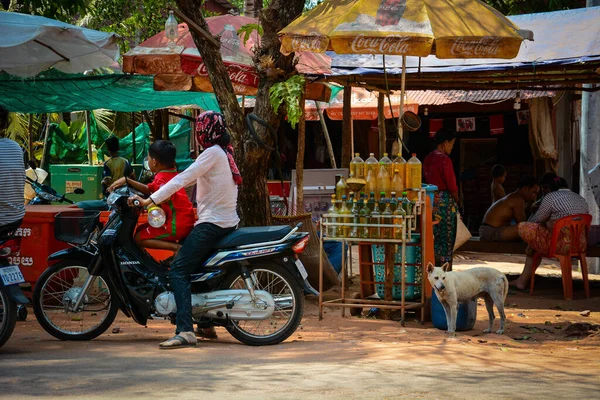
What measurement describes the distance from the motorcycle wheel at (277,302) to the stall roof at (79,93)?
585 cm

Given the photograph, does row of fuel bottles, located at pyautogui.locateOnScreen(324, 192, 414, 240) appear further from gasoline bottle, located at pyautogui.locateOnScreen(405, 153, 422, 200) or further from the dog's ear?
the dog's ear

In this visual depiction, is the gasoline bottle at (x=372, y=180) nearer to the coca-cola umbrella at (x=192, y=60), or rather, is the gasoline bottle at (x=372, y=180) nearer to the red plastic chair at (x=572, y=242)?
the coca-cola umbrella at (x=192, y=60)

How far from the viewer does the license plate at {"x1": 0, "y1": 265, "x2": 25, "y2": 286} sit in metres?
6.55

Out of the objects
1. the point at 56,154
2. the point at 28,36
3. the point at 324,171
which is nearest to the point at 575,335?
the point at 324,171

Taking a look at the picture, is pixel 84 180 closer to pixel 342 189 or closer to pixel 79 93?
pixel 79 93

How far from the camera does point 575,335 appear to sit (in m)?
8.41

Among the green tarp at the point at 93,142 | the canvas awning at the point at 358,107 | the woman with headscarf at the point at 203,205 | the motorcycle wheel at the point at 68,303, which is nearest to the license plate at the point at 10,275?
the motorcycle wheel at the point at 68,303

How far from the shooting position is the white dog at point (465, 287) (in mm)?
7984

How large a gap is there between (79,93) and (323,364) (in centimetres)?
777

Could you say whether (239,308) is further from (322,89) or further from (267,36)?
(322,89)

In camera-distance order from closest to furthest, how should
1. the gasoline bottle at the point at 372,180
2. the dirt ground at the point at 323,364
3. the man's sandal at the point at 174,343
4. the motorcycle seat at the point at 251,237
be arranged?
the dirt ground at the point at 323,364 < the man's sandal at the point at 174,343 < the motorcycle seat at the point at 251,237 < the gasoline bottle at the point at 372,180

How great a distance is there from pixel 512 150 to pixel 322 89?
8634 mm

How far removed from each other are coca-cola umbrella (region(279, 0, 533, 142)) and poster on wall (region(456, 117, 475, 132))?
10.9 m

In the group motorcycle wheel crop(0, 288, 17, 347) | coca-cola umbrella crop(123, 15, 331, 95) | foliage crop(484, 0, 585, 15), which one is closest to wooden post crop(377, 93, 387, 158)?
coca-cola umbrella crop(123, 15, 331, 95)
